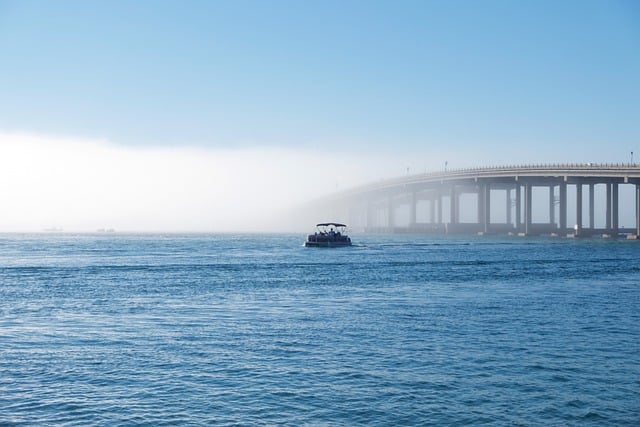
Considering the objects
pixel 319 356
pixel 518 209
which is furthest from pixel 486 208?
pixel 319 356

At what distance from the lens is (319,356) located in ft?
72.5

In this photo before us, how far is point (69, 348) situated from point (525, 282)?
35.2 meters

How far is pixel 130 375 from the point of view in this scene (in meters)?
19.6

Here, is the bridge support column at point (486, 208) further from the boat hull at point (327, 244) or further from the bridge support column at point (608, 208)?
the boat hull at point (327, 244)

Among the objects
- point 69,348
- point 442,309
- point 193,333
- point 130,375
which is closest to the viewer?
point 130,375

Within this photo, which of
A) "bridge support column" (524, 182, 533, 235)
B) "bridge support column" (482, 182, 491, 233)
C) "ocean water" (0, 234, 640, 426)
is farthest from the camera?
"bridge support column" (482, 182, 491, 233)

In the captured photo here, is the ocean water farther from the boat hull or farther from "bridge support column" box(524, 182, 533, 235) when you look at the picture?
"bridge support column" box(524, 182, 533, 235)

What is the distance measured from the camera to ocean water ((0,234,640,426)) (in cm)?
1639

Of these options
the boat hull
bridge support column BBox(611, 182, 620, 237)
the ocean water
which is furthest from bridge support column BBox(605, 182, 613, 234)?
the ocean water

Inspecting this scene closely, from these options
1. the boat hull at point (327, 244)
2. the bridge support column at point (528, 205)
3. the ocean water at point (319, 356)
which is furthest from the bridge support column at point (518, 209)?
the ocean water at point (319, 356)

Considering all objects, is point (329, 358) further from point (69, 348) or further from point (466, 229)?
point (466, 229)

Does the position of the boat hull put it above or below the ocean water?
above

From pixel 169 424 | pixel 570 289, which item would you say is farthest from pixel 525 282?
pixel 169 424

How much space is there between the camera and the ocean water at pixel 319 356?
16.4m
